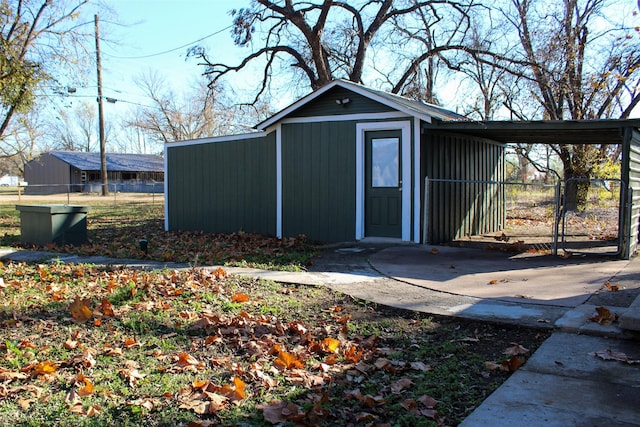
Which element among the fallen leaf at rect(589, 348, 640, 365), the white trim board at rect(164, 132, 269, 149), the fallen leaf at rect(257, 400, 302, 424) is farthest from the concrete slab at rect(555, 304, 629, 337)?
the white trim board at rect(164, 132, 269, 149)

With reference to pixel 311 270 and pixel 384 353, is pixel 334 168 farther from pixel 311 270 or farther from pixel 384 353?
pixel 384 353

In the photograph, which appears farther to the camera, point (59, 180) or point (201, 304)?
point (59, 180)

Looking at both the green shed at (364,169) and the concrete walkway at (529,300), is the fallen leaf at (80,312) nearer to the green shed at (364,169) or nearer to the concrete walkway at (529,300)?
the concrete walkway at (529,300)

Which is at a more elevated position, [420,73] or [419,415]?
[420,73]

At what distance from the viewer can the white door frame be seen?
36.3 ft

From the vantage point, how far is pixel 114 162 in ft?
189

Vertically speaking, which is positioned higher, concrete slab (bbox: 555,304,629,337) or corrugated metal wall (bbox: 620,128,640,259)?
corrugated metal wall (bbox: 620,128,640,259)

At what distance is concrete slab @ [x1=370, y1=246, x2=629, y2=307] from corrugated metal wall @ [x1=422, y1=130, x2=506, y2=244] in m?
1.27

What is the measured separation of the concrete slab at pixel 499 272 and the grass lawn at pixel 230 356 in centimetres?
146

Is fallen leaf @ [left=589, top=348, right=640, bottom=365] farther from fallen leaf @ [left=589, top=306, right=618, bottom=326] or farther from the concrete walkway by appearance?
fallen leaf @ [left=589, top=306, right=618, bottom=326]

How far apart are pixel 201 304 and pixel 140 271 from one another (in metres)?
2.60

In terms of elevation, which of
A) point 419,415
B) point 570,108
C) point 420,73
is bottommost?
point 419,415

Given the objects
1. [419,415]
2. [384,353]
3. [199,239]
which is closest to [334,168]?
[199,239]

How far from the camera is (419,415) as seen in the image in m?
3.42
